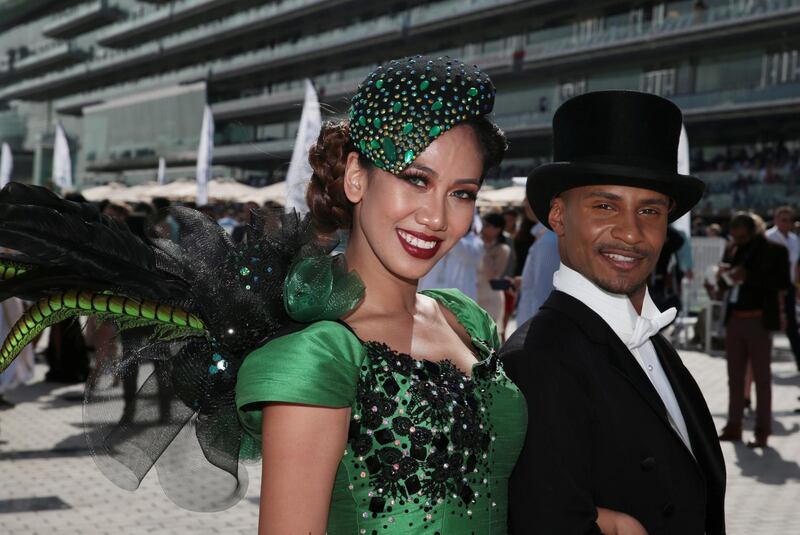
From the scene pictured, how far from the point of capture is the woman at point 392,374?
6.09ft

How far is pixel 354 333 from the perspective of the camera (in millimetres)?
2080

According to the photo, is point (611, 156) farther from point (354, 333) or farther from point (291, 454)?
point (291, 454)

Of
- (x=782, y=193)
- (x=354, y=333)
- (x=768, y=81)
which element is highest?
(x=768, y=81)

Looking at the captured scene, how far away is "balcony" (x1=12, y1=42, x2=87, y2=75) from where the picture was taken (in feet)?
292

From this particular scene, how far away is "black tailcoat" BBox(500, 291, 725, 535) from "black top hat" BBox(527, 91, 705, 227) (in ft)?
1.32

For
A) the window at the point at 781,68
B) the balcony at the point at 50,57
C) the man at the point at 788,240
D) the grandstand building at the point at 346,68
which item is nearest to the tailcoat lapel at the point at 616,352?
the grandstand building at the point at 346,68

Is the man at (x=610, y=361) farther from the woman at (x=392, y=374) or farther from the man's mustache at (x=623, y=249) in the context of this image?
the woman at (x=392, y=374)

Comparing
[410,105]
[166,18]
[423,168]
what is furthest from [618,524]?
[166,18]

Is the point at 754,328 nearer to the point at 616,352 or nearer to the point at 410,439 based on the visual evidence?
the point at 616,352

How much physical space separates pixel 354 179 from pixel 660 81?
38470mm

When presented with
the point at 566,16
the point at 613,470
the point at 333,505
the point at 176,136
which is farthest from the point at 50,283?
the point at 176,136

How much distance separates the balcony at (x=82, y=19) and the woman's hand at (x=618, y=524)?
88.2 meters

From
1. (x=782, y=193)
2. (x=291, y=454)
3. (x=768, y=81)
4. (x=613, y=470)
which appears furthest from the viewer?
(x=768, y=81)

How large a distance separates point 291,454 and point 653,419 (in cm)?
98
